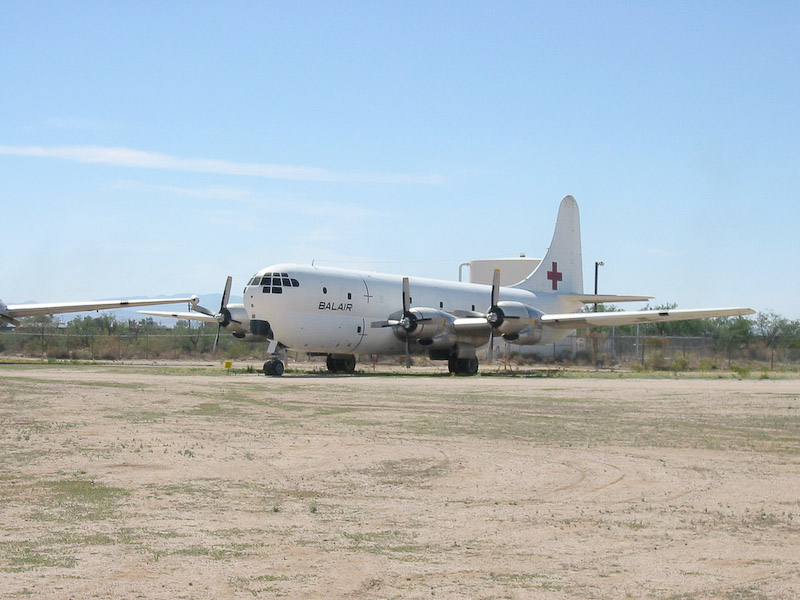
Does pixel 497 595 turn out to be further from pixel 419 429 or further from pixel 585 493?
pixel 419 429

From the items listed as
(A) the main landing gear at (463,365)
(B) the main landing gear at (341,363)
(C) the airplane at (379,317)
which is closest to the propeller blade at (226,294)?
(C) the airplane at (379,317)

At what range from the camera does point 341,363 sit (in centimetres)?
4059

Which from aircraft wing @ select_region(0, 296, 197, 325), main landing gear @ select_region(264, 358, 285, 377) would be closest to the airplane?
main landing gear @ select_region(264, 358, 285, 377)

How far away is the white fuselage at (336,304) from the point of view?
34969 millimetres

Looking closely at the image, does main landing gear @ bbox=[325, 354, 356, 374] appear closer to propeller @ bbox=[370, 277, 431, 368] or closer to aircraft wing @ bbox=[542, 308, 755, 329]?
propeller @ bbox=[370, 277, 431, 368]

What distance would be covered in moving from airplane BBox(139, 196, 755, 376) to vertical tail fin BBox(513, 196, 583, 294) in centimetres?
501

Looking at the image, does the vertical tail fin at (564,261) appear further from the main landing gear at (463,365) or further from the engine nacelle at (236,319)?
the engine nacelle at (236,319)

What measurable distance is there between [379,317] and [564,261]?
15.4 metres

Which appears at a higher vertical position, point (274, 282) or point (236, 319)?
point (274, 282)

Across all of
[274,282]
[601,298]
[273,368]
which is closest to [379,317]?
[274,282]

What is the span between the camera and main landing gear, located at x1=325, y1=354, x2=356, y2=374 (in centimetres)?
4050

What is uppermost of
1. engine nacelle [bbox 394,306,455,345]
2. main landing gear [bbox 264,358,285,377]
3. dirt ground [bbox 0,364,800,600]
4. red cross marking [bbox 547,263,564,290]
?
red cross marking [bbox 547,263,564,290]

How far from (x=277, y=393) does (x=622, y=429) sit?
10925mm

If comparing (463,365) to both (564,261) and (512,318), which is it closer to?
(512,318)
